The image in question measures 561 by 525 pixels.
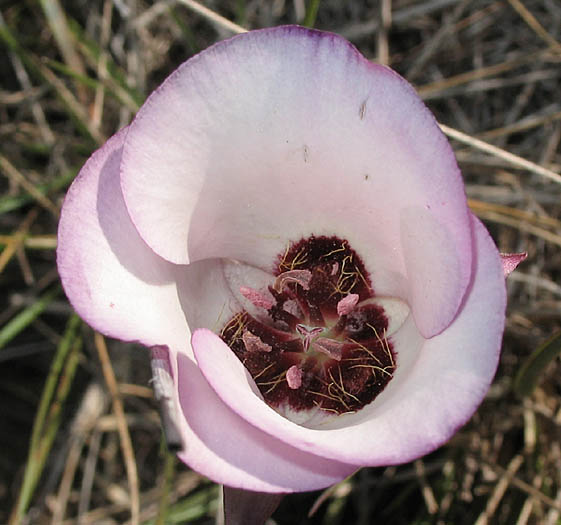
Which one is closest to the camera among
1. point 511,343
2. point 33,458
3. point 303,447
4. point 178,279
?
point 303,447

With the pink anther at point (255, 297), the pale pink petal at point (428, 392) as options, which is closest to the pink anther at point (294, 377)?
the pink anther at point (255, 297)

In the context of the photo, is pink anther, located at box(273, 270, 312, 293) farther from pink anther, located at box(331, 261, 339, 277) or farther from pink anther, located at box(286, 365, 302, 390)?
pink anther, located at box(286, 365, 302, 390)

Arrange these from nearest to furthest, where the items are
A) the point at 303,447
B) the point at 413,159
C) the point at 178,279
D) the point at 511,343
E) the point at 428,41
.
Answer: the point at 303,447 → the point at 413,159 → the point at 178,279 → the point at 511,343 → the point at 428,41

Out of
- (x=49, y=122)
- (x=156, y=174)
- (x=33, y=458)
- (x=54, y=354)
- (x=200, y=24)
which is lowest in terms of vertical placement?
(x=54, y=354)

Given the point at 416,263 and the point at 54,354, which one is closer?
the point at 416,263

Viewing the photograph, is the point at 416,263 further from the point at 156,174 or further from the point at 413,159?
the point at 156,174

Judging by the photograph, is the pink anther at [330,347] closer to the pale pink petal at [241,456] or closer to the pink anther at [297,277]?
the pink anther at [297,277]

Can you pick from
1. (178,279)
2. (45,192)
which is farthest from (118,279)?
(45,192)

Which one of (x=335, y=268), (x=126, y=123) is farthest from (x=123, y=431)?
(x=126, y=123)
